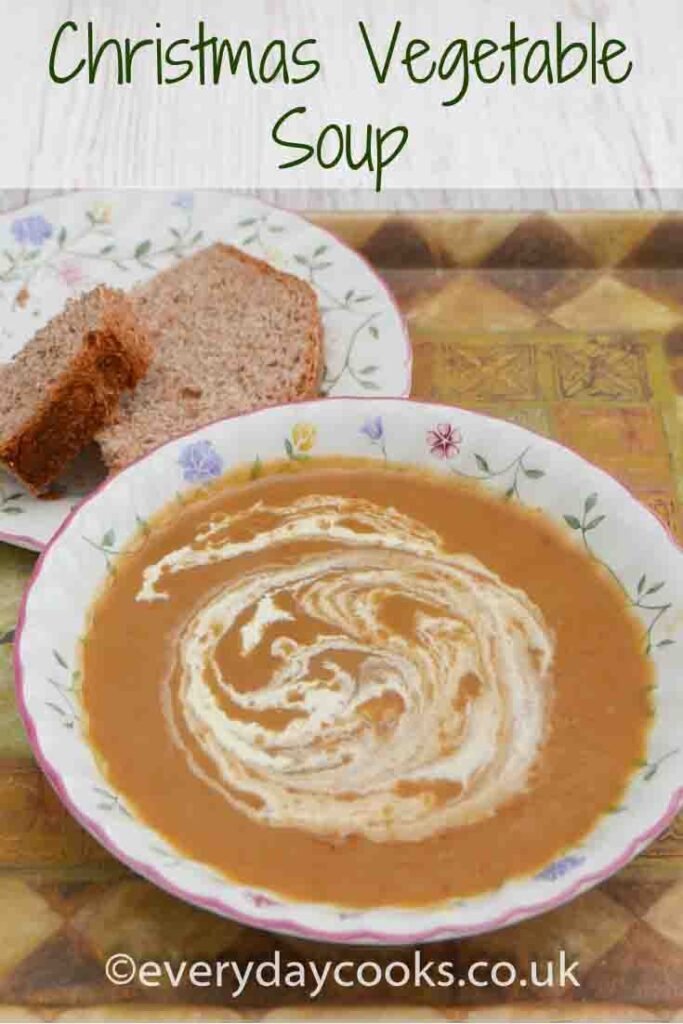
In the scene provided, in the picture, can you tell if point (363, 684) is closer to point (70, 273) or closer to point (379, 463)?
point (379, 463)

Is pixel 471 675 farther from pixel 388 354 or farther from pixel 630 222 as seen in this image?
pixel 630 222

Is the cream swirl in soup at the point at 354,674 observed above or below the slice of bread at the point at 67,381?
below

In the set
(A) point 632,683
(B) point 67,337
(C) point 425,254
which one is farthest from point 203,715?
(C) point 425,254

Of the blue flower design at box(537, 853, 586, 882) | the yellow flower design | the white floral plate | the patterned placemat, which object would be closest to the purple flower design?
the white floral plate

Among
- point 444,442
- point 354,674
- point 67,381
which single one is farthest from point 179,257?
point 354,674

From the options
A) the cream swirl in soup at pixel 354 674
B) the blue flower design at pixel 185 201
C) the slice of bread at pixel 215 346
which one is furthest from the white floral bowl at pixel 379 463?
the blue flower design at pixel 185 201

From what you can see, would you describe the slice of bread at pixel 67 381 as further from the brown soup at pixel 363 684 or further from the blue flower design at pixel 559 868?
the blue flower design at pixel 559 868
